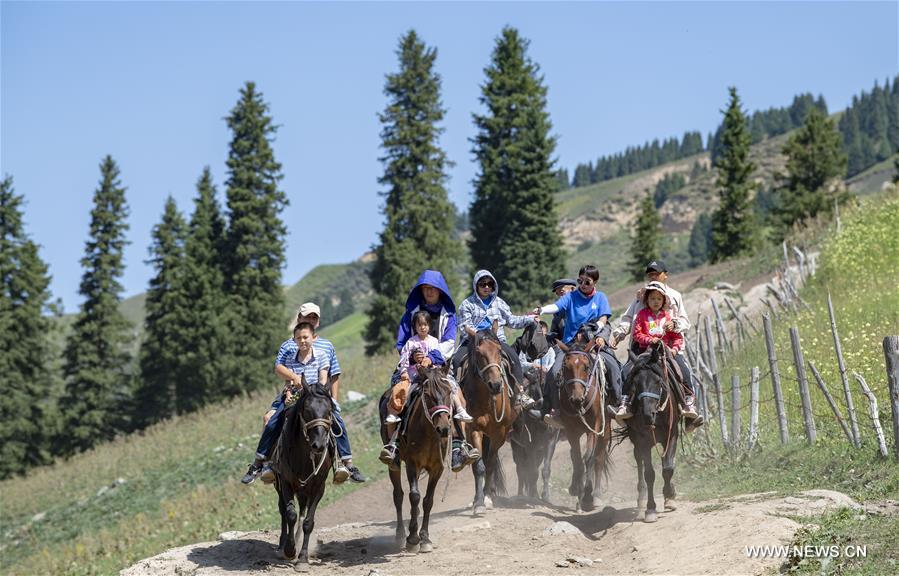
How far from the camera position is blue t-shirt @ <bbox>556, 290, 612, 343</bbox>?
1498cm

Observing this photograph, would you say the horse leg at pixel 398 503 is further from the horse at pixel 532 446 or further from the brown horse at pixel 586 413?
the horse at pixel 532 446

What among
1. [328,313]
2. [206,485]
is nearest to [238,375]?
[206,485]

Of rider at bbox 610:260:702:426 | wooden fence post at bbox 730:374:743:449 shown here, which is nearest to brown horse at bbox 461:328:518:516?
rider at bbox 610:260:702:426

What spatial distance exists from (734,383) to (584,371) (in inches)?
203

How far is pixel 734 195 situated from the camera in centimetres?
5725

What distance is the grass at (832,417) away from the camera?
10.4m

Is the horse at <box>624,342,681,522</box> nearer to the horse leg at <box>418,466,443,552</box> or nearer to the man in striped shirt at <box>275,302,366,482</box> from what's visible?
the horse leg at <box>418,466,443,552</box>

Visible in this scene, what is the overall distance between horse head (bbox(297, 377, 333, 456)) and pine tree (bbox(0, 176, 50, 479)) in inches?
1643

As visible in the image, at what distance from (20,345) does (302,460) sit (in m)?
43.6

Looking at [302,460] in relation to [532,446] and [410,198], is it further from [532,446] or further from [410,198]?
[410,198]

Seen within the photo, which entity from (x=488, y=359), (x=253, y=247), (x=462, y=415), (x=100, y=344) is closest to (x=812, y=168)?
(x=253, y=247)

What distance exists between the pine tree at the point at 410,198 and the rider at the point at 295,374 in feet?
122

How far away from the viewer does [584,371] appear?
45.1ft

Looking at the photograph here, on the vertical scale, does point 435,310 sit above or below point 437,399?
above
